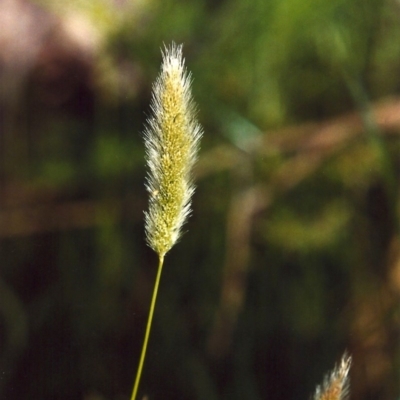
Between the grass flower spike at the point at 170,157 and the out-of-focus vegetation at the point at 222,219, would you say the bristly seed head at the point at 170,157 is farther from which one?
the out-of-focus vegetation at the point at 222,219

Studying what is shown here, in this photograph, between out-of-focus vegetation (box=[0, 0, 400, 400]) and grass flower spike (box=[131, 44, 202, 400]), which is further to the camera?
out-of-focus vegetation (box=[0, 0, 400, 400])

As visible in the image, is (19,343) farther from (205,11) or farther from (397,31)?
(397,31)

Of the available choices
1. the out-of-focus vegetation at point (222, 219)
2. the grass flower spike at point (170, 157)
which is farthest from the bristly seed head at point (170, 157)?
the out-of-focus vegetation at point (222, 219)

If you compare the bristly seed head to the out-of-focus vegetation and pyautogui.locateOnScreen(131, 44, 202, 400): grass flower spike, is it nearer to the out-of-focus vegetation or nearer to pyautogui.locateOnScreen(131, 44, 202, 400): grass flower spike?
pyautogui.locateOnScreen(131, 44, 202, 400): grass flower spike

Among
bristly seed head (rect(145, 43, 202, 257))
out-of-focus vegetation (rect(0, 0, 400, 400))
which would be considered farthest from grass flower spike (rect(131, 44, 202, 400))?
out-of-focus vegetation (rect(0, 0, 400, 400))

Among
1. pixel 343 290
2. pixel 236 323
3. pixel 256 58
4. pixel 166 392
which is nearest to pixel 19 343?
pixel 166 392

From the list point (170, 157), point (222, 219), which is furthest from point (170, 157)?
point (222, 219)
